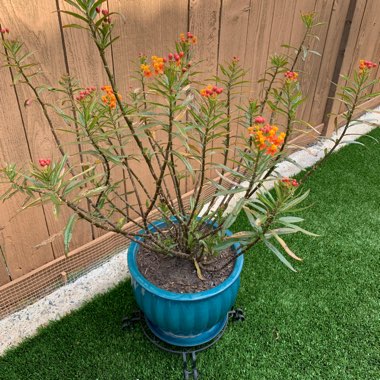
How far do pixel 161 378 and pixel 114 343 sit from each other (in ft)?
0.95

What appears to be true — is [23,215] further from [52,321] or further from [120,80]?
[120,80]

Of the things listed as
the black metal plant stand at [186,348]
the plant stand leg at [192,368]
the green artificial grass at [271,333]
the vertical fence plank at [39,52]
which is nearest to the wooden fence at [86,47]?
the vertical fence plank at [39,52]

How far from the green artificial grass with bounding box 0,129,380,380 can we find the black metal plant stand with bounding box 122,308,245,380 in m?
0.03

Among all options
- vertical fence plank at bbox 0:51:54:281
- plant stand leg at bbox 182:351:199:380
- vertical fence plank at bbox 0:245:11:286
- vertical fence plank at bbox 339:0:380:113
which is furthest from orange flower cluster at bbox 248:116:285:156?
vertical fence plank at bbox 339:0:380:113

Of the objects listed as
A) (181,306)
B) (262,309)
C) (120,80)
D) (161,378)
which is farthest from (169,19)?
(161,378)

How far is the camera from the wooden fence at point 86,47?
1.51 meters

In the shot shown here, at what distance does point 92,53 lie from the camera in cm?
169

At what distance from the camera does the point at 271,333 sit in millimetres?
1930

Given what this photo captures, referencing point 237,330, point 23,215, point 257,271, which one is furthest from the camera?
point 257,271

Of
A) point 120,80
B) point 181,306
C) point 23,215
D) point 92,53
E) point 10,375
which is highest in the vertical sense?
point 92,53

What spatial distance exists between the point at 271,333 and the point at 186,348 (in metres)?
0.43

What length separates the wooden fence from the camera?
1.51 metres

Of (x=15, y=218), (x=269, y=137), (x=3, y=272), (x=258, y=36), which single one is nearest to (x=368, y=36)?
(x=258, y=36)

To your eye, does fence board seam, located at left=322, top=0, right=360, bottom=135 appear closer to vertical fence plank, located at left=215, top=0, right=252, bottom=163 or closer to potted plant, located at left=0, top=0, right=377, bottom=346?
vertical fence plank, located at left=215, top=0, right=252, bottom=163
